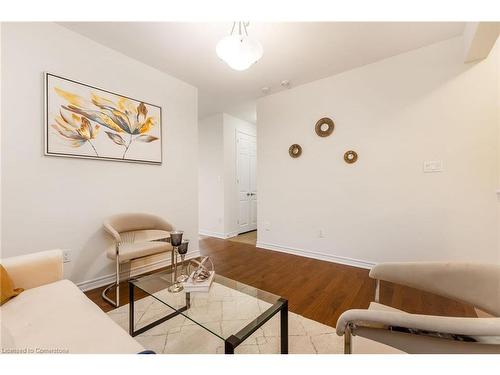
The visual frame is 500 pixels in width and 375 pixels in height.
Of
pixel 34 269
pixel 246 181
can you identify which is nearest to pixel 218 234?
pixel 246 181

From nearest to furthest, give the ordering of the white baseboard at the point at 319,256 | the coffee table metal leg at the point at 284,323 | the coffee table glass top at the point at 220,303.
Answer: the coffee table glass top at the point at 220,303 < the coffee table metal leg at the point at 284,323 < the white baseboard at the point at 319,256

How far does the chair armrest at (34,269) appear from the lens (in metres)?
1.28

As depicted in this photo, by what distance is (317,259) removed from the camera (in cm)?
302

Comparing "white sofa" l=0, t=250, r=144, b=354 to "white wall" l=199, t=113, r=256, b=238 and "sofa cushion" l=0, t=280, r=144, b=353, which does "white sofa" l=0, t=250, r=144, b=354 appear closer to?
"sofa cushion" l=0, t=280, r=144, b=353

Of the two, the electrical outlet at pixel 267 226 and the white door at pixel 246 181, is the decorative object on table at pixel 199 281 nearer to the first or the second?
the electrical outlet at pixel 267 226

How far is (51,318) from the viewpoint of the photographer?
3.31 ft

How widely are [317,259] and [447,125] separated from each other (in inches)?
85.9

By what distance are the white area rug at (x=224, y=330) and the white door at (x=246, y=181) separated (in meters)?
3.16

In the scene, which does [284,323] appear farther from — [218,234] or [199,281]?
[218,234]

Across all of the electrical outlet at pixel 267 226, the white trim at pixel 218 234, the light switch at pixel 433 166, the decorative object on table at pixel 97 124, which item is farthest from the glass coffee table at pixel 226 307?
the white trim at pixel 218 234

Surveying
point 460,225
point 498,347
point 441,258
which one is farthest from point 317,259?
point 498,347

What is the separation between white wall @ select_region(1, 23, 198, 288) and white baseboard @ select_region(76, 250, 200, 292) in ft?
0.17
